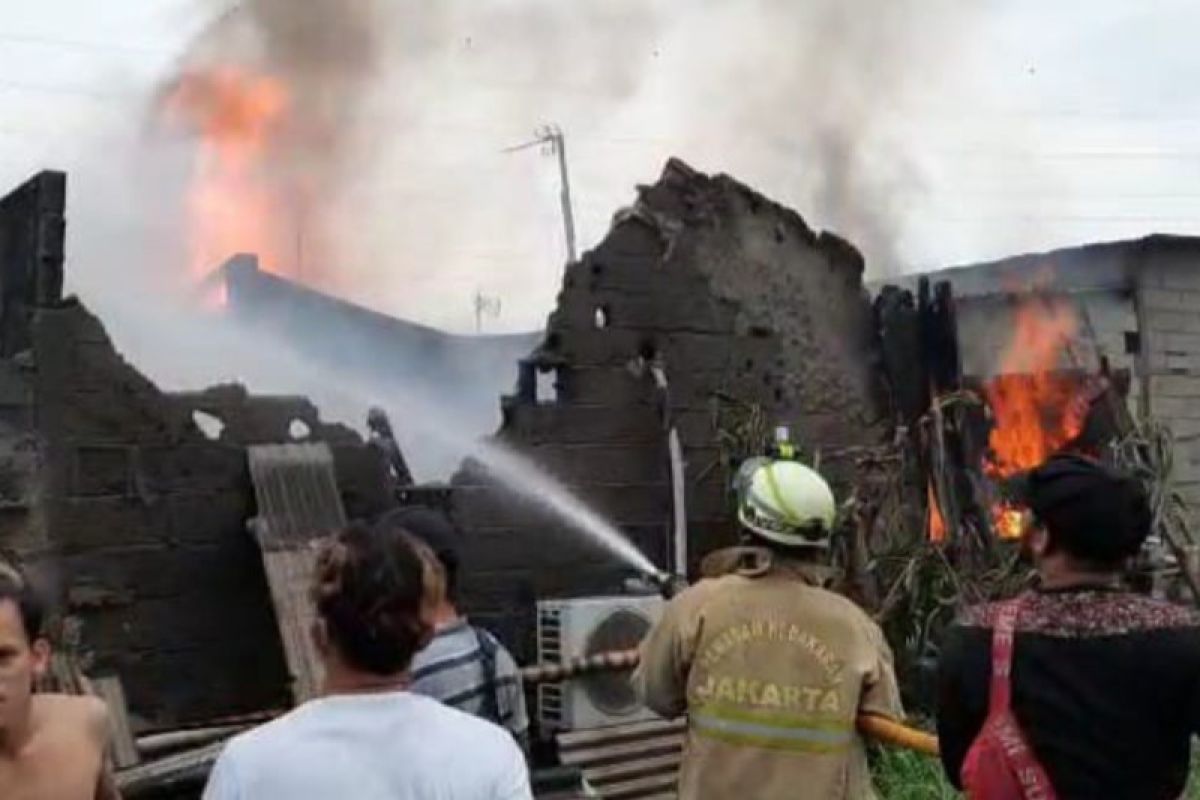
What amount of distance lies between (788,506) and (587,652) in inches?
149

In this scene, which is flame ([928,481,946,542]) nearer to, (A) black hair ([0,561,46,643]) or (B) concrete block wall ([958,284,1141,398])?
(B) concrete block wall ([958,284,1141,398])

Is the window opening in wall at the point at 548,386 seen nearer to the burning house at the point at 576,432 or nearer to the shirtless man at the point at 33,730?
the burning house at the point at 576,432

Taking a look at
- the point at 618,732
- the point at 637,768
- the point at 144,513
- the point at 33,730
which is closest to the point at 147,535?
the point at 144,513

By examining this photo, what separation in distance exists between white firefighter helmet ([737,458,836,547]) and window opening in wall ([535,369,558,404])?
4646mm

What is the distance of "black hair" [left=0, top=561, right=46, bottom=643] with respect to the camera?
8.95 feet

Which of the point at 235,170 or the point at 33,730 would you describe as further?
the point at 235,170

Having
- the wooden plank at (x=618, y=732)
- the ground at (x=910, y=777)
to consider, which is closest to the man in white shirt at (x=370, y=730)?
the ground at (x=910, y=777)

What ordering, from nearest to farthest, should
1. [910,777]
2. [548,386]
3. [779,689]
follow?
[779,689]
[910,777]
[548,386]

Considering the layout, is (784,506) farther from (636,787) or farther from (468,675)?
(636,787)

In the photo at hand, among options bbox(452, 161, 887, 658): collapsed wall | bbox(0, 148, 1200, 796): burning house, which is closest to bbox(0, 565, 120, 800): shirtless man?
bbox(0, 148, 1200, 796): burning house

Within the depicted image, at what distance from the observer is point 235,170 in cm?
1434

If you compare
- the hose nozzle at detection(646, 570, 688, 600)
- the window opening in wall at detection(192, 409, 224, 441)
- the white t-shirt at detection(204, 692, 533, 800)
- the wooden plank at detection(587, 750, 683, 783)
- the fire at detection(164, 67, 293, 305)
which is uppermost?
the fire at detection(164, 67, 293, 305)

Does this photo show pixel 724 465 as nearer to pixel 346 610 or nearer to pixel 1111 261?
pixel 346 610

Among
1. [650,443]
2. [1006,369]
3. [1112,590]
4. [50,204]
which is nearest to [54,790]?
[1112,590]
